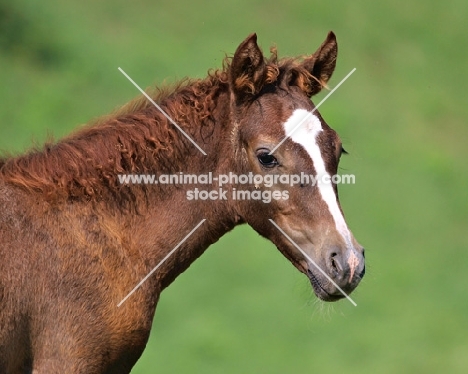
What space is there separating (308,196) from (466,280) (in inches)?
495

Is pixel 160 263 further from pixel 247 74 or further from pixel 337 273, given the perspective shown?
pixel 247 74

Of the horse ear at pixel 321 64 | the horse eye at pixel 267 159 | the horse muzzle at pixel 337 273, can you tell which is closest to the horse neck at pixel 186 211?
the horse eye at pixel 267 159

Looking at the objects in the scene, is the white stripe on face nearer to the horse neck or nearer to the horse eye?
the horse eye

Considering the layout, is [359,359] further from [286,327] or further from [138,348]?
[138,348]

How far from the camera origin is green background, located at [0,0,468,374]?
15906mm

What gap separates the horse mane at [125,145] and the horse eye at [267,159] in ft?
1.63

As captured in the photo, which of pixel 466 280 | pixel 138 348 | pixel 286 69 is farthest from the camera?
pixel 466 280

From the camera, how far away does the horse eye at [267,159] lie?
258 inches

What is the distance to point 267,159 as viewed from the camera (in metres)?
6.57

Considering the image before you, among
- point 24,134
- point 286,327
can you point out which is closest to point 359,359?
A: point 286,327

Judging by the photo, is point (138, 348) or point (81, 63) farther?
point (81, 63)

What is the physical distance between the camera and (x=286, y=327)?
52.6 feet

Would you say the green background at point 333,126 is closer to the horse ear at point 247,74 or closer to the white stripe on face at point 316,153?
the horse ear at point 247,74

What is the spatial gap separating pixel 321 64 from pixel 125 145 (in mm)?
1694
